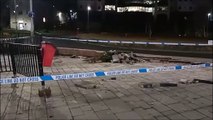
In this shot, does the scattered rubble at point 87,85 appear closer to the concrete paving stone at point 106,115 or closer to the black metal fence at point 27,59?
the black metal fence at point 27,59

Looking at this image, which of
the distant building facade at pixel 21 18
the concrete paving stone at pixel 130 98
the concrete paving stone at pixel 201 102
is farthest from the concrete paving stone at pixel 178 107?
the distant building facade at pixel 21 18

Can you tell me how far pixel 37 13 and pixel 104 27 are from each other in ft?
116

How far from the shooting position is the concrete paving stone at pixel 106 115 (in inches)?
182

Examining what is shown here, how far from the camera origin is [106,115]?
4.74m

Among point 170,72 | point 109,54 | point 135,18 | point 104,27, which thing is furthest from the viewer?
point 135,18

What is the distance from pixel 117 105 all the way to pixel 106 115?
0.61 m

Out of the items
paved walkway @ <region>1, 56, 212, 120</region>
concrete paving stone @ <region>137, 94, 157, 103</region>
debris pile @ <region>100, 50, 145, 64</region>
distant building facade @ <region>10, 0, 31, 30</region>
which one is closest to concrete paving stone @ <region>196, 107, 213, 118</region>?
paved walkway @ <region>1, 56, 212, 120</region>

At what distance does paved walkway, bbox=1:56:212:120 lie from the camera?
4789mm

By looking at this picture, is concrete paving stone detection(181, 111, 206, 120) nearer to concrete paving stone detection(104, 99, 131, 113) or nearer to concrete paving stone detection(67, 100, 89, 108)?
concrete paving stone detection(104, 99, 131, 113)

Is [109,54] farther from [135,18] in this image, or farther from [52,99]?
[135,18]

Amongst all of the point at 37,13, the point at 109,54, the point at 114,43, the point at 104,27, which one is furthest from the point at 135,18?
the point at 109,54

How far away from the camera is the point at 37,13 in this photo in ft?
54.9

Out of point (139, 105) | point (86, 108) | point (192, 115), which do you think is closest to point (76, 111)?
point (86, 108)

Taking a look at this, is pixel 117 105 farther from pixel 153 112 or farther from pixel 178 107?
pixel 178 107
